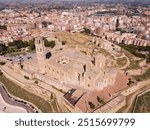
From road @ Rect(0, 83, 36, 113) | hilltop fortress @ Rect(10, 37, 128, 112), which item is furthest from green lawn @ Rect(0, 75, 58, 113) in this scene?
hilltop fortress @ Rect(10, 37, 128, 112)

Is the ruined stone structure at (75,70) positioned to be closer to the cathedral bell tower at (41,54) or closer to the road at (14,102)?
the cathedral bell tower at (41,54)

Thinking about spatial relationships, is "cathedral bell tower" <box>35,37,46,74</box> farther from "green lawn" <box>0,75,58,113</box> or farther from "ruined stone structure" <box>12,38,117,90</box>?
"green lawn" <box>0,75,58,113</box>

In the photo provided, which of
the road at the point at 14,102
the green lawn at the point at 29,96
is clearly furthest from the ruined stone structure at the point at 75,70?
the road at the point at 14,102

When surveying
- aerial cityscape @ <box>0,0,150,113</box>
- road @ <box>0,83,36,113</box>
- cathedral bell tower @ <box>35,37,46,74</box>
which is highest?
cathedral bell tower @ <box>35,37,46,74</box>

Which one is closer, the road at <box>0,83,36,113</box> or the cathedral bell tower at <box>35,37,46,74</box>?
the road at <box>0,83,36,113</box>

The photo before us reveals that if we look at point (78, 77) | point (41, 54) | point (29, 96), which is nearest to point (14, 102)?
point (29, 96)

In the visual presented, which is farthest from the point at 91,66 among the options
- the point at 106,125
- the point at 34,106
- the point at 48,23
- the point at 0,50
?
the point at 48,23

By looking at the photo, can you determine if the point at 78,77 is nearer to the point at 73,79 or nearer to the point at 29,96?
the point at 73,79
